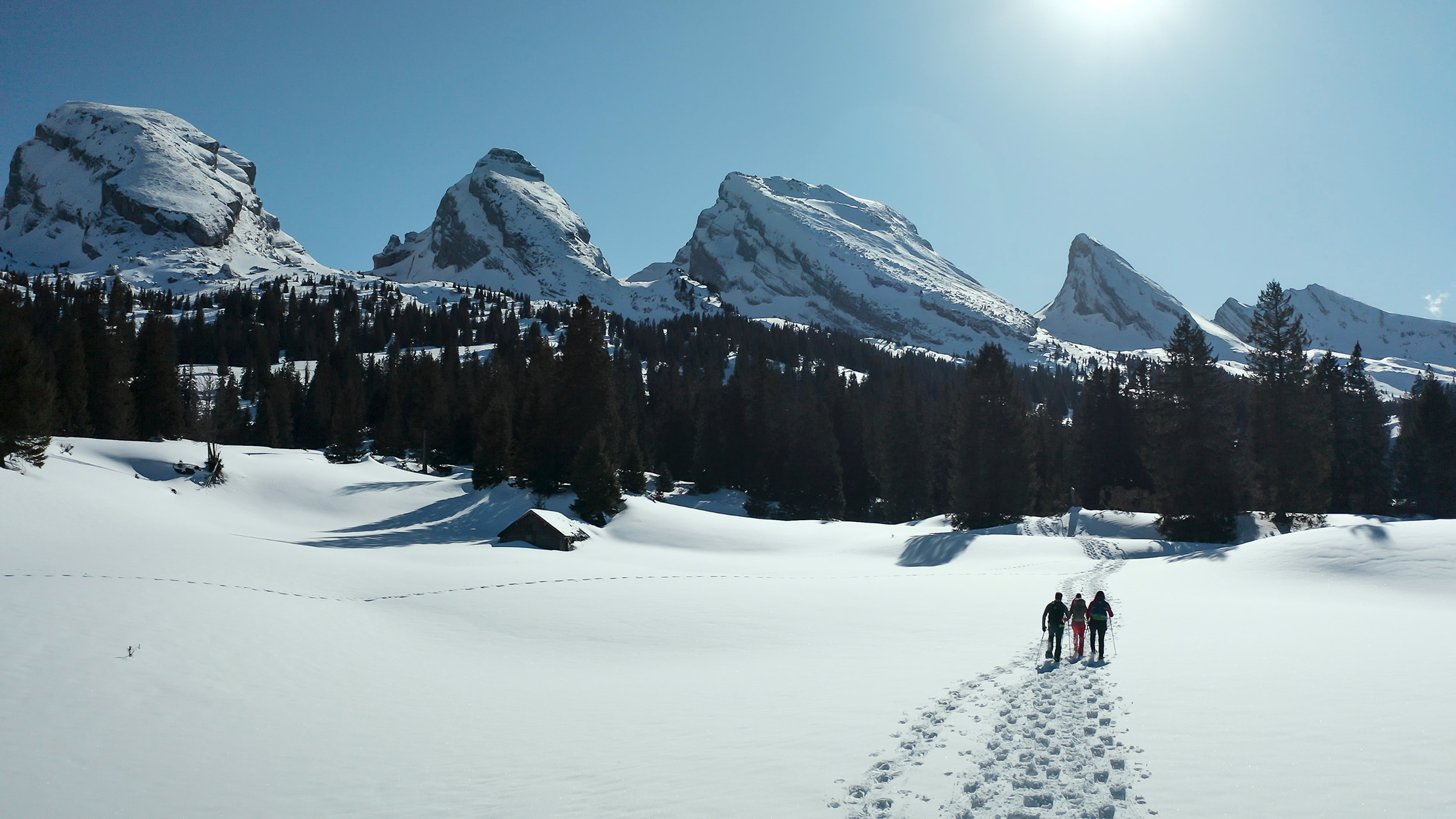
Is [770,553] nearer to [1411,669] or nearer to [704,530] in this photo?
[704,530]

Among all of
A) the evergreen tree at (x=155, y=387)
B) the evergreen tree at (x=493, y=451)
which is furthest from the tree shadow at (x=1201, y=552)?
the evergreen tree at (x=155, y=387)

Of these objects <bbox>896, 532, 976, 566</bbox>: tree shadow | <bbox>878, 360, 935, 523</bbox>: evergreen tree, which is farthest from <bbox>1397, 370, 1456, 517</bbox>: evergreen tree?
<bbox>896, 532, 976, 566</bbox>: tree shadow

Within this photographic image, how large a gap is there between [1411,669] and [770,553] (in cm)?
2468

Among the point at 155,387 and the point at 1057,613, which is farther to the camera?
the point at 155,387

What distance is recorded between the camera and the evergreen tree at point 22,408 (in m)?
26.5

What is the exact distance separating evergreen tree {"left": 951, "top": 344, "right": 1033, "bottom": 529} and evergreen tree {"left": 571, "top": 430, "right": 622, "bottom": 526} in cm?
1941

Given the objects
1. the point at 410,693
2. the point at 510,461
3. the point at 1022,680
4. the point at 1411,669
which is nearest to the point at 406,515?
the point at 510,461

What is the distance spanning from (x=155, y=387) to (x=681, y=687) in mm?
61927

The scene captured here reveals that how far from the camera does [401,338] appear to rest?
136000 mm

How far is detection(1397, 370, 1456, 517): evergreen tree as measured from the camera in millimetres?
47375

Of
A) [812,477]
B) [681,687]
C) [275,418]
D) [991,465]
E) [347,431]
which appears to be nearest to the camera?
[681,687]

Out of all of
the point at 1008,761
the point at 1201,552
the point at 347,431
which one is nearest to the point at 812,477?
the point at 1201,552

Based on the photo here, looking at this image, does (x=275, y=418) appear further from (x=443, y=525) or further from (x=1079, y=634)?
(x=1079, y=634)

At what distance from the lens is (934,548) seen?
33.4 m
